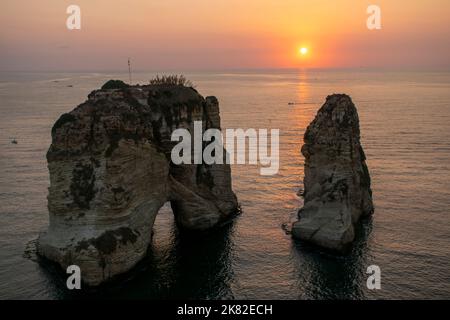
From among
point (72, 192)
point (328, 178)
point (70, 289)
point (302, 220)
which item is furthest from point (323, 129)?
point (70, 289)

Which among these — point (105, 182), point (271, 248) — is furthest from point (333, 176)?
point (105, 182)

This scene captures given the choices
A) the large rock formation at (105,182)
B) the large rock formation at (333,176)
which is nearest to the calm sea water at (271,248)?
the large rock formation at (333,176)

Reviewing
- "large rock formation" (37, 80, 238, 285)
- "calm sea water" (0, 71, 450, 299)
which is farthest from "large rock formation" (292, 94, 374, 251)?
"large rock formation" (37, 80, 238, 285)

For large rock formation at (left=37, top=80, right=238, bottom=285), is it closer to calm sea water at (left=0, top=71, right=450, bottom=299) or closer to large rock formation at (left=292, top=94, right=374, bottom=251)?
Answer: calm sea water at (left=0, top=71, right=450, bottom=299)

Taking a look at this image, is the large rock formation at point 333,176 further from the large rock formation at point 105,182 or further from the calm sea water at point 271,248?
the large rock formation at point 105,182

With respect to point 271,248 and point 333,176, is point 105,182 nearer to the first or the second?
point 271,248
